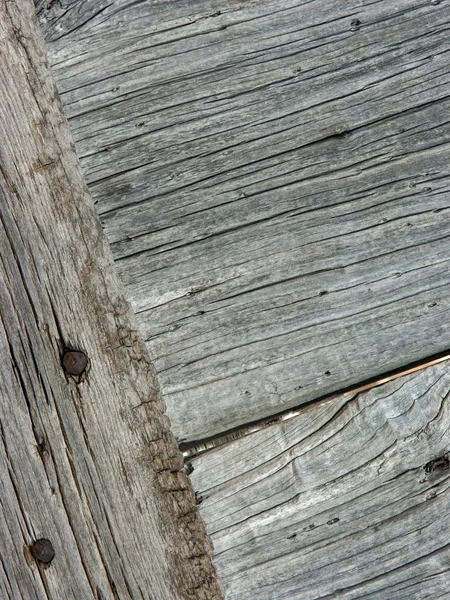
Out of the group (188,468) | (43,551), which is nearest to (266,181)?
(188,468)

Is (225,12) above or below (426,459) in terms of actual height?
above

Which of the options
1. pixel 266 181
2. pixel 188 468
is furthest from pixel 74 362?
pixel 266 181

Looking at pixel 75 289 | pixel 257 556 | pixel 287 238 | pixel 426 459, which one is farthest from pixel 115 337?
pixel 426 459

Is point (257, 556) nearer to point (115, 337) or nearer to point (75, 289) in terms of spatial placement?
point (115, 337)

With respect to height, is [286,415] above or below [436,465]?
above

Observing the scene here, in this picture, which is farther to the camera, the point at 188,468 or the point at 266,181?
the point at 266,181

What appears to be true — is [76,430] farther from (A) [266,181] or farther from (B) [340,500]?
(A) [266,181]

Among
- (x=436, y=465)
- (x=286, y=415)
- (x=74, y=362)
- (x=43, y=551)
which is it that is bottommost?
(x=436, y=465)

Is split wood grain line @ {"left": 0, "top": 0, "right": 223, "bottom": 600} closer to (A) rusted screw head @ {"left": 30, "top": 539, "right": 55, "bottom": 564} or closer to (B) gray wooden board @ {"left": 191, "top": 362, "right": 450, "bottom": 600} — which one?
(A) rusted screw head @ {"left": 30, "top": 539, "right": 55, "bottom": 564}
